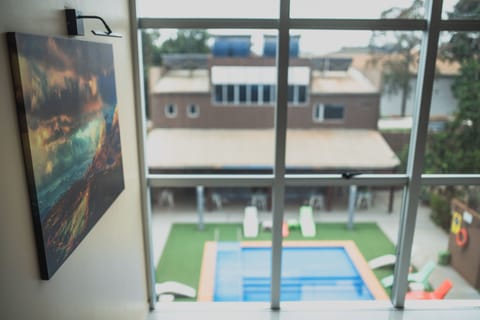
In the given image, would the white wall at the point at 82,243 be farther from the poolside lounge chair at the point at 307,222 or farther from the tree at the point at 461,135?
the tree at the point at 461,135

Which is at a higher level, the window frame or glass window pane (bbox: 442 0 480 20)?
glass window pane (bbox: 442 0 480 20)

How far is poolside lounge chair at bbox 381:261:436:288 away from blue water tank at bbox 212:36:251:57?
2.63 m

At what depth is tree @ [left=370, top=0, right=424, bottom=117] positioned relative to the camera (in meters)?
3.03

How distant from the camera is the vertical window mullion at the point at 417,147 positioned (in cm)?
300

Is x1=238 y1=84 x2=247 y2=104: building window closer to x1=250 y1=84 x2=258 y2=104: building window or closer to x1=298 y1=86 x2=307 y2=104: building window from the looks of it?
x1=250 y1=84 x2=258 y2=104: building window

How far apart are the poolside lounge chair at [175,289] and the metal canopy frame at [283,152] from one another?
14cm

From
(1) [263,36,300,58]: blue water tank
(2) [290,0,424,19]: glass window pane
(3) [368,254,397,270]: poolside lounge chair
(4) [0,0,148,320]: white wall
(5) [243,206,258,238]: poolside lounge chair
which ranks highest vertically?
(2) [290,0,424,19]: glass window pane

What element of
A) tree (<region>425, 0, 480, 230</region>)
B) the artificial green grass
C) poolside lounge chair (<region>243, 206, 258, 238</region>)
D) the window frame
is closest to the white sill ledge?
the artificial green grass

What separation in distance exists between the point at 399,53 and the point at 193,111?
1.91m

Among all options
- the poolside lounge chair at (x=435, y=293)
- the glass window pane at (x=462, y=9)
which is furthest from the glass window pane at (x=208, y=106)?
the poolside lounge chair at (x=435, y=293)

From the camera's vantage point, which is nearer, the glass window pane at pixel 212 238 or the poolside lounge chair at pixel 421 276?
the glass window pane at pixel 212 238

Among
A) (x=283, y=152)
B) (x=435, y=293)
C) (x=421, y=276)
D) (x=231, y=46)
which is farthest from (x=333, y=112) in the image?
(x=435, y=293)

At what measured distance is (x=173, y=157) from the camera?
11.2 feet

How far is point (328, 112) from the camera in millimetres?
3375
